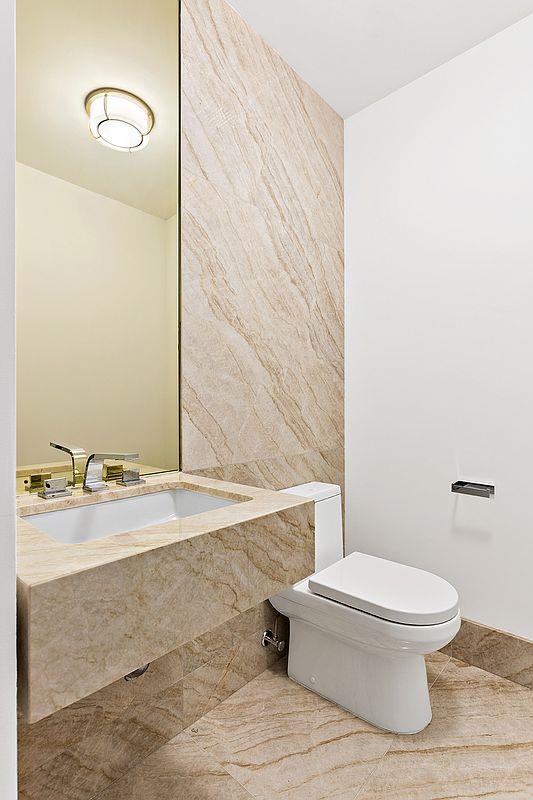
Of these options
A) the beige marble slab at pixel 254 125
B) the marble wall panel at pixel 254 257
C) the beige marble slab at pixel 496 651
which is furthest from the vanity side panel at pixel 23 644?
the beige marble slab at pixel 496 651

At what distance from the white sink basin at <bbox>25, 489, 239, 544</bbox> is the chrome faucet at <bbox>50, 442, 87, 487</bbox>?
11 cm

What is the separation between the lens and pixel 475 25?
1.73m

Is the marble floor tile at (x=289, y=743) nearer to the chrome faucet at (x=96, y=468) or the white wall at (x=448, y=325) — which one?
the white wall at (x=448, y=325)

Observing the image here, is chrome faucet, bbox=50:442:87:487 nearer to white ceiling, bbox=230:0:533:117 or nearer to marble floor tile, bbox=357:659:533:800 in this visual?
marble floor tile, bbox=357:659:533:800

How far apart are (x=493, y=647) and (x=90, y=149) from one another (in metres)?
2.24

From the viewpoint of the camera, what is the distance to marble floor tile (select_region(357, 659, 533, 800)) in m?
1.24

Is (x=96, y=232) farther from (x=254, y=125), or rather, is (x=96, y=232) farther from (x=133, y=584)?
(x=133, y=584)

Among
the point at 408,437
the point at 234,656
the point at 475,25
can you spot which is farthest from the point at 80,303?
the point at 475,25

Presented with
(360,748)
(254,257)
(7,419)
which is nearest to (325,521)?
(360,748)

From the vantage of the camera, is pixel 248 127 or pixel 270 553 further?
pixel 248 127

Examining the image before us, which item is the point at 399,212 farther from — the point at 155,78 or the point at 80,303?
the point at 80,303

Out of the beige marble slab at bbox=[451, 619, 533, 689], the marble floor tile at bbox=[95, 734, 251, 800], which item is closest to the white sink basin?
the marble floor tile at bbox=[95, 734, 251, 800]

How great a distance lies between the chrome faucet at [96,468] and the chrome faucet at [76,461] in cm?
3

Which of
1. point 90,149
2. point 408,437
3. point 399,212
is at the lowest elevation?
point 408,437
